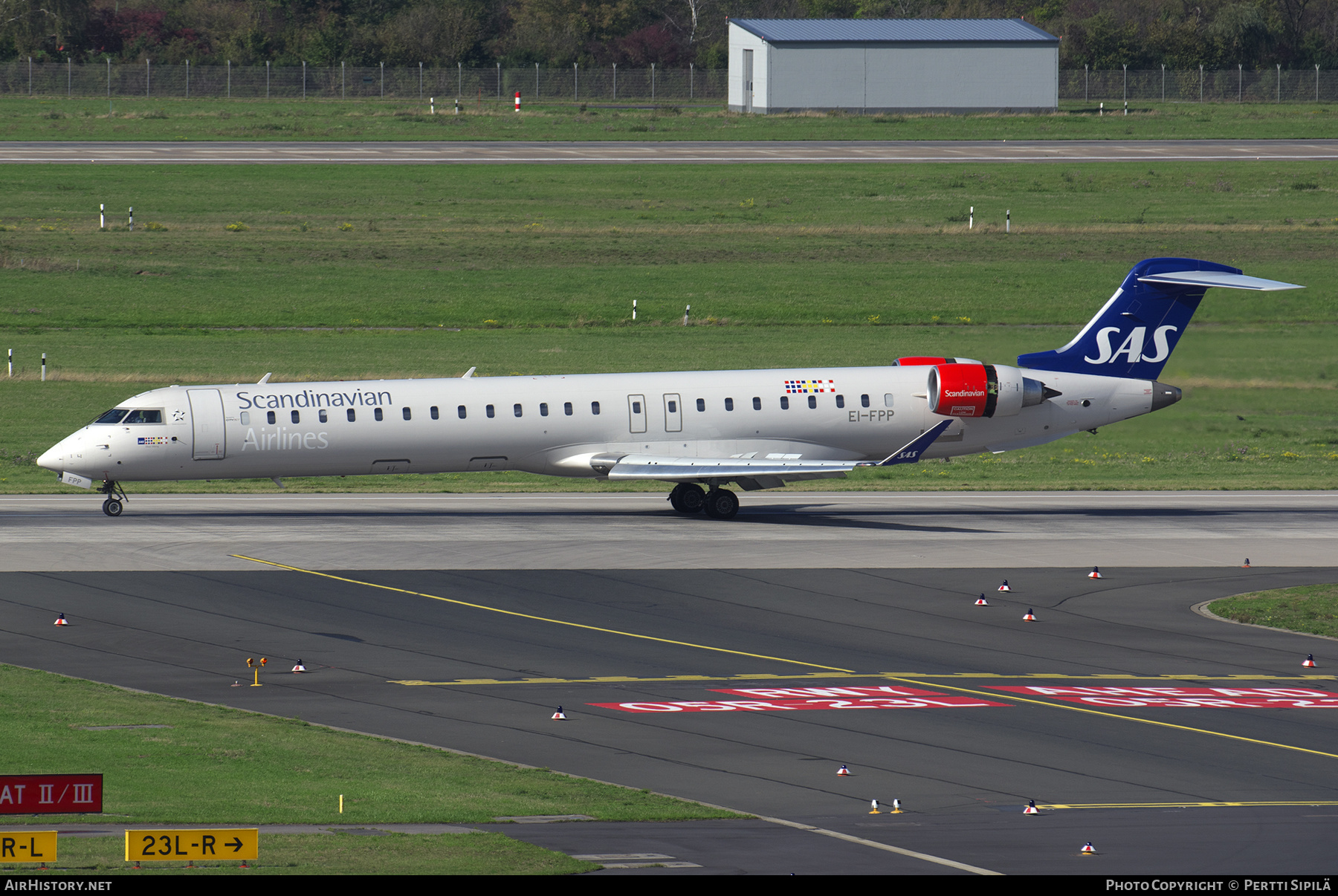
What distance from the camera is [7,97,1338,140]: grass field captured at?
358ft

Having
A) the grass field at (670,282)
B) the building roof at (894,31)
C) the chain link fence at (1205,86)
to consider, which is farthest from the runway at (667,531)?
the chain link fence at (1205,86)

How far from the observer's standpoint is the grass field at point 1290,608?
30391 mm

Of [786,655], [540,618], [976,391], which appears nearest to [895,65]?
[976,391]

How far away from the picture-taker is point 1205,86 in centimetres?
13062

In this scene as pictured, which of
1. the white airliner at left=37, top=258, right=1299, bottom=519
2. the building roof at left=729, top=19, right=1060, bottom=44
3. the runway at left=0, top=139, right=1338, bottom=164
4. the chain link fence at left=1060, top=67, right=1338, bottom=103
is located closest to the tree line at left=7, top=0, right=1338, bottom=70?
the chain link fence at left=1060, top=67, right=1338, bottom=103

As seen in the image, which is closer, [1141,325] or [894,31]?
[1141,325]

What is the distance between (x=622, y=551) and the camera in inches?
1453

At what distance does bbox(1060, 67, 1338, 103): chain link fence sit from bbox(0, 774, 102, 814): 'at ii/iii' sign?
123m

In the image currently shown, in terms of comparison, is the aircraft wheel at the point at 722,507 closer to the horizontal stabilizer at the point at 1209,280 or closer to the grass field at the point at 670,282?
the grass field at the point at 670,282

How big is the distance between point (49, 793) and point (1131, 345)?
35914 millimetres

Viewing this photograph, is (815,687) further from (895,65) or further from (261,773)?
(895,65)

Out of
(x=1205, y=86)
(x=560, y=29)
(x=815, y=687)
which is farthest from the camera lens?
(x=560, y=29)

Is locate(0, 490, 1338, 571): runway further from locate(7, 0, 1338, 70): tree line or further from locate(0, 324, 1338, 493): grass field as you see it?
locate(7, 0, 1338, 70): tree line

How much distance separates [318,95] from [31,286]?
5212 centimetres
